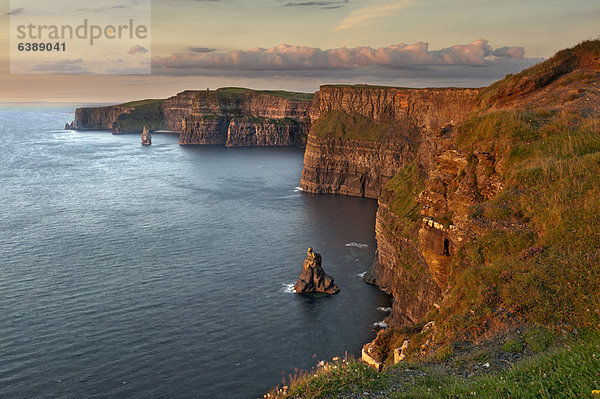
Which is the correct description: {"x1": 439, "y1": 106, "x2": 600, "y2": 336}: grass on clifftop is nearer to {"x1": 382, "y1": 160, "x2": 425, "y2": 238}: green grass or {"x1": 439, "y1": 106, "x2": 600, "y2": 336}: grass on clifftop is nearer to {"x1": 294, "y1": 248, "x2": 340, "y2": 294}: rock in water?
{"x1": 382, "y1": 160, "x2": 425, "y2": 238}: green grass

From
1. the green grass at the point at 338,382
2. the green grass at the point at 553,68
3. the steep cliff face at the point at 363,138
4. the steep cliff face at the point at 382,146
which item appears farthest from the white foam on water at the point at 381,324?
the steep cliff face at the point at 363,138

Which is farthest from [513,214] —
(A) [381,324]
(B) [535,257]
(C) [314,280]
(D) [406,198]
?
(D) [406,198]

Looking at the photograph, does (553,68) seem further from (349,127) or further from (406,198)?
(349,127)

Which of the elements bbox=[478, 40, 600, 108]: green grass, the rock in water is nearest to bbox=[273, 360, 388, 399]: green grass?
bbox=[478, 40, 600, 108]: green grass

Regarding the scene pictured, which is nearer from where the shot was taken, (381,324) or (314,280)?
(381,324)

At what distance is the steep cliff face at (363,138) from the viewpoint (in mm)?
155250

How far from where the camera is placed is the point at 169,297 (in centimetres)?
6956

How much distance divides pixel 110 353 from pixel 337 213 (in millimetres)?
87056

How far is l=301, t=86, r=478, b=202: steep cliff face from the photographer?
155 metres

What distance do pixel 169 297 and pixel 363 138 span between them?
114928 millimetres

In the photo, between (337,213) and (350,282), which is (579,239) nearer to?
(350,282)

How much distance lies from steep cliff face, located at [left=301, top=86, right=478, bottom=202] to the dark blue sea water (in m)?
27.7

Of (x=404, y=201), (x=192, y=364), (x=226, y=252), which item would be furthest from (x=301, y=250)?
(x=192, y=364)

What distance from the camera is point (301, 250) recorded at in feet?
312
